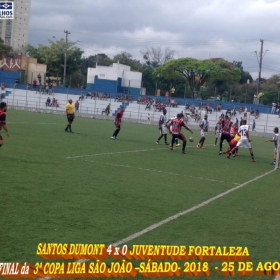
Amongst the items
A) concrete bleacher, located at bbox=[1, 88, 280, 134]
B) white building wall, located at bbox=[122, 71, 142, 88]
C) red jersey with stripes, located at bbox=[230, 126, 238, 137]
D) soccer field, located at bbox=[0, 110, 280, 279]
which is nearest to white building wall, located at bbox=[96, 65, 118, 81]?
white building wall, located at bbox=[122, 71, 142, 88]

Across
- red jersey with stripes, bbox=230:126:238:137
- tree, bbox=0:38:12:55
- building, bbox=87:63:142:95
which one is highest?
tree, bbox=0:38:12:55

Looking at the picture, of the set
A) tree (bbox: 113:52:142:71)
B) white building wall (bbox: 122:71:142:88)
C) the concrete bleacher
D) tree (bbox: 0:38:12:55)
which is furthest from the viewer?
tree (bbox: 113:52:142:71)

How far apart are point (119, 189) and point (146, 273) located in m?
5.01

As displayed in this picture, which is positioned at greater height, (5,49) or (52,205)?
(5,49)

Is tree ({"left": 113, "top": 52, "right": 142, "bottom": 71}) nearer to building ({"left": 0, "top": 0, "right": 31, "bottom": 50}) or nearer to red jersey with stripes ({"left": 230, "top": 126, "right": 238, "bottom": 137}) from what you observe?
building ({"left": 0, "top": 0, "right": 31, "bottom": 50})

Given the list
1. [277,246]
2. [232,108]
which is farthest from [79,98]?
[277,246]

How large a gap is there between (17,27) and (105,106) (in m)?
79.3

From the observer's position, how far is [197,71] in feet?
248

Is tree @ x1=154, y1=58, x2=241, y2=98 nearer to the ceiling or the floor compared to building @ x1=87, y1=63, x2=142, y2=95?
nearer to the ceiling

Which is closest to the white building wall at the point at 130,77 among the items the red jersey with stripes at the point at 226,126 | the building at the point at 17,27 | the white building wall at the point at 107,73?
the white building wall at the point at 107,73

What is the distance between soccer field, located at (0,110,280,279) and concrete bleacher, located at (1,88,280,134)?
35.6 m

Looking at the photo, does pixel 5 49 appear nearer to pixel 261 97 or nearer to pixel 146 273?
pixel 261 97

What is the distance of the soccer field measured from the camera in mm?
6729

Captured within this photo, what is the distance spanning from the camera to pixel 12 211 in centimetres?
768
